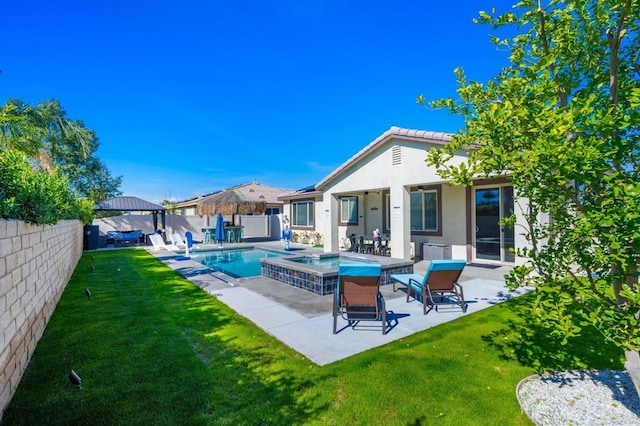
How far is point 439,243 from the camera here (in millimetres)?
14211

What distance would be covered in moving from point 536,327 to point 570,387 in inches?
85.4

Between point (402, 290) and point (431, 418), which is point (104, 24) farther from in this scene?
point (431, 418)

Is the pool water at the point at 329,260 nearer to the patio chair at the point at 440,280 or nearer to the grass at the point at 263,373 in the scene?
the patio chair at the point at 440,280

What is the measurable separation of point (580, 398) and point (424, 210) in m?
12.0

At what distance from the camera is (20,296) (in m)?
4.03

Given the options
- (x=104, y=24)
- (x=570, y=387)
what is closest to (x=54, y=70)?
(x=104, y=24)

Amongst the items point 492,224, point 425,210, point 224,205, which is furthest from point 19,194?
point 224,205

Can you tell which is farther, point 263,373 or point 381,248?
point 381,248

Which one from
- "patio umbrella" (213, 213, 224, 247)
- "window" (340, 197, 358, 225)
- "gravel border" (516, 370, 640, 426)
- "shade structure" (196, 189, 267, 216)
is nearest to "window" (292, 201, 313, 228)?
"window" (340, 197, 358, 225)

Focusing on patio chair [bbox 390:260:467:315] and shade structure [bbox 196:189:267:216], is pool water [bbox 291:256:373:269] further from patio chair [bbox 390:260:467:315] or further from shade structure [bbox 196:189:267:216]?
shade structure [bbox 196:189:267:216]

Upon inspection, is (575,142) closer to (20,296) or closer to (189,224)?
(20,296)

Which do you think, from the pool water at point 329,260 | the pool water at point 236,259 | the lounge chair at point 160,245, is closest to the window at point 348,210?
the pool water at point 236,259

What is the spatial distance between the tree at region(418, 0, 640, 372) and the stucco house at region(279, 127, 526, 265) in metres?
7.64

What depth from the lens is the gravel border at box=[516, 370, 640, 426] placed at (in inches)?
124
